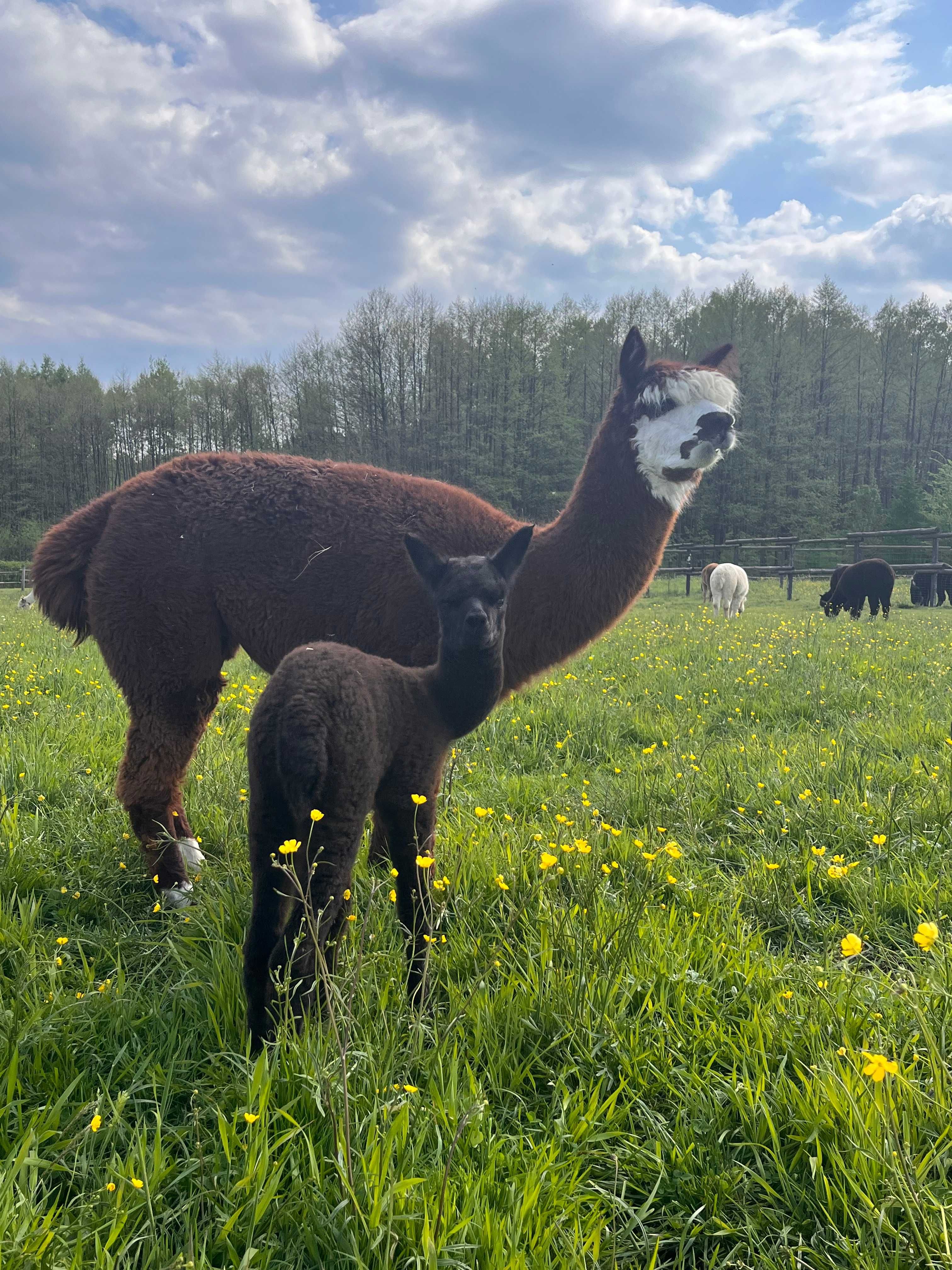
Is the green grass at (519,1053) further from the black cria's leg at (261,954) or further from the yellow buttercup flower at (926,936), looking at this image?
the yellow buttercup flower at (926,936)

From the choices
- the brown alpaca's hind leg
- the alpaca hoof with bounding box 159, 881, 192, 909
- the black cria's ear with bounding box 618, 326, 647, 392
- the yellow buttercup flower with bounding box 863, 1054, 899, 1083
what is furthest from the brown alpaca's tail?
the yellow buttercup flower with bounding box 863, 1054, 899, 1083

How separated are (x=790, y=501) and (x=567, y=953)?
42.0 metres

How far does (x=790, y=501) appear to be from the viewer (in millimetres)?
39469

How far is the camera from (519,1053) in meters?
1.97

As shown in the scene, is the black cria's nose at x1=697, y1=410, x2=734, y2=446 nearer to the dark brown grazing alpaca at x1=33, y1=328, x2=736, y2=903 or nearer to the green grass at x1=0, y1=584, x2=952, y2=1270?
the dark brown grazing alpaca at x1=33, y1=328, x2=736, y2=903

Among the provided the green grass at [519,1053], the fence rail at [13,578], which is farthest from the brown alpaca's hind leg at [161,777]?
the fence rail at [13,578]

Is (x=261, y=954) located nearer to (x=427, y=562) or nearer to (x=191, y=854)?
(x=427, y=562)

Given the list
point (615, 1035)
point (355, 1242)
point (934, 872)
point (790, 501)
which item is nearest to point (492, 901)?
point (615, 1035)

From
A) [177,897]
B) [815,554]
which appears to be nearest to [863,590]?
[815,554]

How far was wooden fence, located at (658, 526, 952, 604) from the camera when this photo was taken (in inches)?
947

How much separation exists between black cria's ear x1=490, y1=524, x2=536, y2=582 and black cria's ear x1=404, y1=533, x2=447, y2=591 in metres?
0.19

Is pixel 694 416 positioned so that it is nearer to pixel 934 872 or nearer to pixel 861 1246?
pixel 934 872

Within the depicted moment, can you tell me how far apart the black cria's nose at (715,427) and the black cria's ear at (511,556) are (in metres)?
1.58

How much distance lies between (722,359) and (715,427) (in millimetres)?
892
